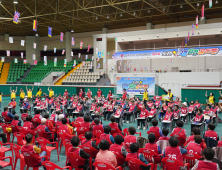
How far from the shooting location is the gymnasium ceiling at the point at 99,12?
24359 millimetres

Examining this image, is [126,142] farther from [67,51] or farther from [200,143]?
[67,51]

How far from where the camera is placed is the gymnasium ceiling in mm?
24359

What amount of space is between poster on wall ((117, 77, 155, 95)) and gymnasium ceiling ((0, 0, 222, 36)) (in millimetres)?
8125

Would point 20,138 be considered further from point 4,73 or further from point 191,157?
point 4,73

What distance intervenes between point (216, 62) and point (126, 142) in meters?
24.1

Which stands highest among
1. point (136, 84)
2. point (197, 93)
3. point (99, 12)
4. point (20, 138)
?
point (99, 12)

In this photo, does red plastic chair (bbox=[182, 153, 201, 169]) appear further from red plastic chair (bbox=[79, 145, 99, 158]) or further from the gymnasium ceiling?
the gymnasium ceiling

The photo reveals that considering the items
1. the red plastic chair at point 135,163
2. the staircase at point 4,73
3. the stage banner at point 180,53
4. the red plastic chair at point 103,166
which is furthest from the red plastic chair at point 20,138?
the staircase at point 4,73

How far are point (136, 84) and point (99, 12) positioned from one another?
12609 millimetres

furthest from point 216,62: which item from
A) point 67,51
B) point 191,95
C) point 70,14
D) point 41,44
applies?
point 41,44

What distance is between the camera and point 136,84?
73.8ft

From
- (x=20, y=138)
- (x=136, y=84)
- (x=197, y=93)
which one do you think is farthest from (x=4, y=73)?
(x=20, y=138)

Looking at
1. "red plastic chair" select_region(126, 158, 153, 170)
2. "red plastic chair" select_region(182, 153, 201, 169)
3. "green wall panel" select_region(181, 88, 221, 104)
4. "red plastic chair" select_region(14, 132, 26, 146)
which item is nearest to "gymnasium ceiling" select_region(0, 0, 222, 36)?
"green wall panel" select_region(181, 88, 221, 104)

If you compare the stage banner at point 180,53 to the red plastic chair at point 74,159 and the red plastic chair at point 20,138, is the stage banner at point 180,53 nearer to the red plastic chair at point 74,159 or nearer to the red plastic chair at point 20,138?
the red plastic chair at point 20,138
